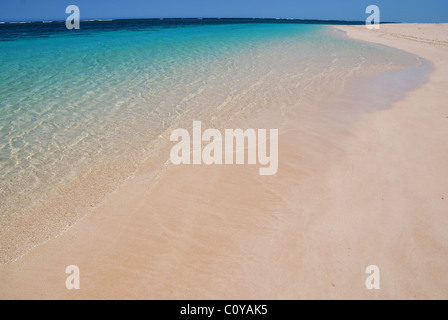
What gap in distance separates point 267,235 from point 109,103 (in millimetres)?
5692

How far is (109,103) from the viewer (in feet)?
22.6

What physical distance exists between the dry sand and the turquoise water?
76cm

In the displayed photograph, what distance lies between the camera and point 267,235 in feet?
9.80

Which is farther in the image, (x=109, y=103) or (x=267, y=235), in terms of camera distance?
(x=109, y=103)

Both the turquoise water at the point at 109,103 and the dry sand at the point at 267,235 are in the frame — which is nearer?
the dry sand at the point at 267,235

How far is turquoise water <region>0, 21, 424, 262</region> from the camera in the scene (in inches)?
155

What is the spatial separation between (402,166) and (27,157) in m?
6.06

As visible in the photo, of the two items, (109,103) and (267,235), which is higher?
(109,103)

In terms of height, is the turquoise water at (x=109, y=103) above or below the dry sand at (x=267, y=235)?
above

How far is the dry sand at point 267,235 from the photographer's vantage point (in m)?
2.47

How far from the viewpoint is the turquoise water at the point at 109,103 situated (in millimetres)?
3943

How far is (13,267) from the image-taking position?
267 centimetres

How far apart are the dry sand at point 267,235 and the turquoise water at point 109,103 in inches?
29.9
